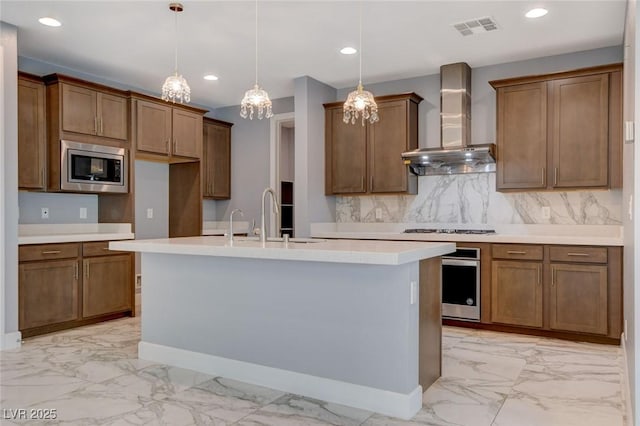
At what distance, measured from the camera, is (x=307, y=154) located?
550cm

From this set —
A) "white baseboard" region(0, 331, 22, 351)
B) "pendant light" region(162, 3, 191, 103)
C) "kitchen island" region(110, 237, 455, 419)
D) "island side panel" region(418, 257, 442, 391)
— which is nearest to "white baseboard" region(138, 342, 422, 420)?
"kitchen island" region(110, 237, 455, 419)

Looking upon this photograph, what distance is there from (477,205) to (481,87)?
4.08 ft

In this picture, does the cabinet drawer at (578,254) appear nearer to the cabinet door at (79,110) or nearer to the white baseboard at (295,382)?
the white baseboard at (295,382)

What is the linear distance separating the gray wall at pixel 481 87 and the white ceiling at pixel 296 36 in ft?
0.38

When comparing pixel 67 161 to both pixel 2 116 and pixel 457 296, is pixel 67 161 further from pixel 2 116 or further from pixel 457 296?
pixel 457 296

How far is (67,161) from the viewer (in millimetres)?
4625

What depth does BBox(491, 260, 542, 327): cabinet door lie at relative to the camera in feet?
14.2

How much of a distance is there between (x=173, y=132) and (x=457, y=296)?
145 inches

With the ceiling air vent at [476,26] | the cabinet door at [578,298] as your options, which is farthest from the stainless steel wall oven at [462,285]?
the ceiling air vent at [476,26]

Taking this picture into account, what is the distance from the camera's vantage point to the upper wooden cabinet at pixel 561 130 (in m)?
4.29

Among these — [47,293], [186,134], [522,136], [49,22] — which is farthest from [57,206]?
[522,136]

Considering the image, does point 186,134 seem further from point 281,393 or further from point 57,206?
point 281,393

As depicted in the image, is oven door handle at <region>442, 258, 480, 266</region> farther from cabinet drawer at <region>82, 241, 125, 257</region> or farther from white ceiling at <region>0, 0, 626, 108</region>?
cabinet drawer at <region>82, 241, 125, 257</region>

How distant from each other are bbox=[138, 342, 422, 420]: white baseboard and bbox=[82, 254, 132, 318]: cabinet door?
4.53 feet
